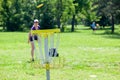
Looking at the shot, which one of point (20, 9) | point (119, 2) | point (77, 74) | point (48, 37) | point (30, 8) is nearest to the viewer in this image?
point (48, 37)

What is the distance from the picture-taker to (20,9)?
2837 inches

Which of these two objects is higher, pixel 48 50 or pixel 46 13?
pixel 48 50

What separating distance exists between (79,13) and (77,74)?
Result: 63.9m

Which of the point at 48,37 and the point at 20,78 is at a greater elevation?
the point at 48,37

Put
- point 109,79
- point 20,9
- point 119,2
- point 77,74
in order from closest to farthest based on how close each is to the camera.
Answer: point 109,79 < point 77,74 < point 119,2 < point 20,9

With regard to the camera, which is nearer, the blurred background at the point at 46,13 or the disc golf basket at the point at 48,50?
the disc golf basket at the point at 48,50

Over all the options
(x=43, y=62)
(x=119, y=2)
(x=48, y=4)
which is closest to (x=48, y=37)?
(x=43, y=62)

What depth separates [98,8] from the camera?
80562mm

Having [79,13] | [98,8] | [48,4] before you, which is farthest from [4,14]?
[98,8]

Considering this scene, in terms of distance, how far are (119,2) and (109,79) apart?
40912 mm

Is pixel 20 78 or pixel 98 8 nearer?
pixel 20 78

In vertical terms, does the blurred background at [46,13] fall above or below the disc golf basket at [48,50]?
below

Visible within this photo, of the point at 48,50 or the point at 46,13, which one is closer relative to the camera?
the point at 48,50

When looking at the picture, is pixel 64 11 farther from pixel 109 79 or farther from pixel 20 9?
pixel 109 79
